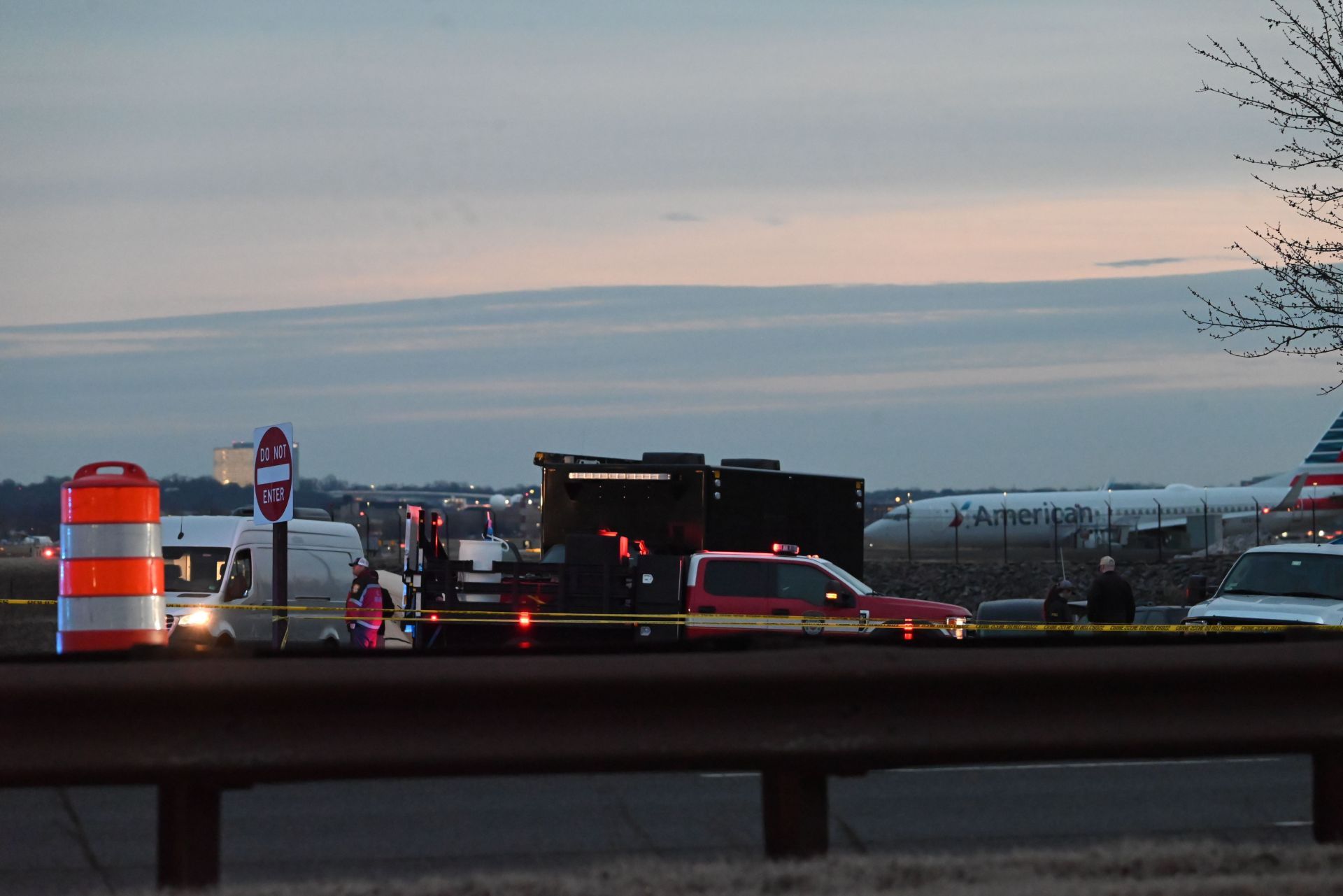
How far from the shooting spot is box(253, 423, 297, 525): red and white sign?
1409cm

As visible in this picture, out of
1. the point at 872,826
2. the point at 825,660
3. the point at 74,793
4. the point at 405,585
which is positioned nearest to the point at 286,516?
the point at 405,585

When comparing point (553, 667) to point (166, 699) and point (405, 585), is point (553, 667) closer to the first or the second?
point (166, 699)

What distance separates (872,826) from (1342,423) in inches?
2538

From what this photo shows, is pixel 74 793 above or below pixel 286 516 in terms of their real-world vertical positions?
below

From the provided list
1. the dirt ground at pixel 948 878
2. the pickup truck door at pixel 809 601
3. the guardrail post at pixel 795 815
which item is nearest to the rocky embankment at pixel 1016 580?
the pickup truck door at pixel 809 601

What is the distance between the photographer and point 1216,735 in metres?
5.31

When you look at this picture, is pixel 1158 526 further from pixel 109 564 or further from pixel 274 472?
pixel 109 564

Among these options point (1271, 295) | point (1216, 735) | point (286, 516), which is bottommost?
point (1216, 735)

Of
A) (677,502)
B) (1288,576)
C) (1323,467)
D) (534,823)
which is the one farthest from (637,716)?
(1323,467)

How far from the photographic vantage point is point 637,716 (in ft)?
16.6

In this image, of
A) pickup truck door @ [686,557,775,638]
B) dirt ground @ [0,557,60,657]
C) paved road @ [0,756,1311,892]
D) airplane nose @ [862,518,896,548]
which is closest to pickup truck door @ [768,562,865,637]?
pickup truck door @ [686,557,775,638]

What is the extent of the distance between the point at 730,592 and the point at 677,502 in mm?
3292

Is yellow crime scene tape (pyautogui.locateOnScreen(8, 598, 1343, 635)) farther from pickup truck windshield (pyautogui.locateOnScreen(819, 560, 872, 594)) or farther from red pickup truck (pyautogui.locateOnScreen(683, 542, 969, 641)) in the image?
pickup truck windshield (pyautogui.locateOnScreen(819, 560, 872, 594))

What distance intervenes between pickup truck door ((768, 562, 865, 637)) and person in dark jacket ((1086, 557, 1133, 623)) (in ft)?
10.3
